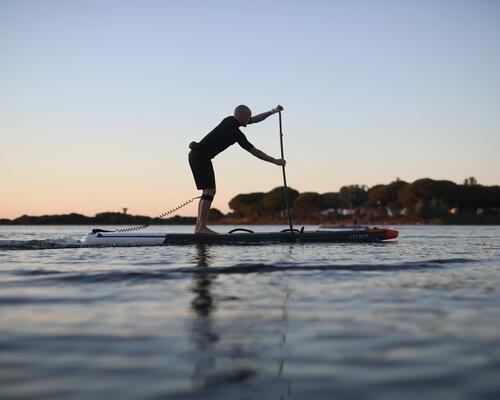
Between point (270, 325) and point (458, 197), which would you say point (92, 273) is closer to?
point (270, 325)

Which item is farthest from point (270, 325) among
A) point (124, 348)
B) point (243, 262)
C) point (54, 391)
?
point (243, 262)

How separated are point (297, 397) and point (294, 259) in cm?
613

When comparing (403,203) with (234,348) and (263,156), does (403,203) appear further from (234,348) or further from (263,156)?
(234,348)

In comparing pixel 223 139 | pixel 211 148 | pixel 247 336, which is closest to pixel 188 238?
pixel 211 148

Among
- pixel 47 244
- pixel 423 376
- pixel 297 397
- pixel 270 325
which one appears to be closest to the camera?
pixel 297 397

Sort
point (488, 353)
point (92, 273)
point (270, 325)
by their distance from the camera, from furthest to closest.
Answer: point (92, 273), point (270, 325), point (488, 353)

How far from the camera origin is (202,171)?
1197 centimetres

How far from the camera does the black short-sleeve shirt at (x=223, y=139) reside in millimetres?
11906

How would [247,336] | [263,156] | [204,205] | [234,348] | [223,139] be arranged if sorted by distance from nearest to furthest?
[234,348] → [247,336] → [204,205] → [223,139] → [263,156]

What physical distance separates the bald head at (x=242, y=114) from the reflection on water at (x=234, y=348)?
26.7 ft

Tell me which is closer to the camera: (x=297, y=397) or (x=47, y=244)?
(x=297, y=397)

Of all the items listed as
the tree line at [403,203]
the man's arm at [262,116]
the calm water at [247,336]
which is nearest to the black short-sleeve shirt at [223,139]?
the man's arm at [262,116]

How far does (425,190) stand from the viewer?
386 feet

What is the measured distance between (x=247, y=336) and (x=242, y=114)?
9238 mm
